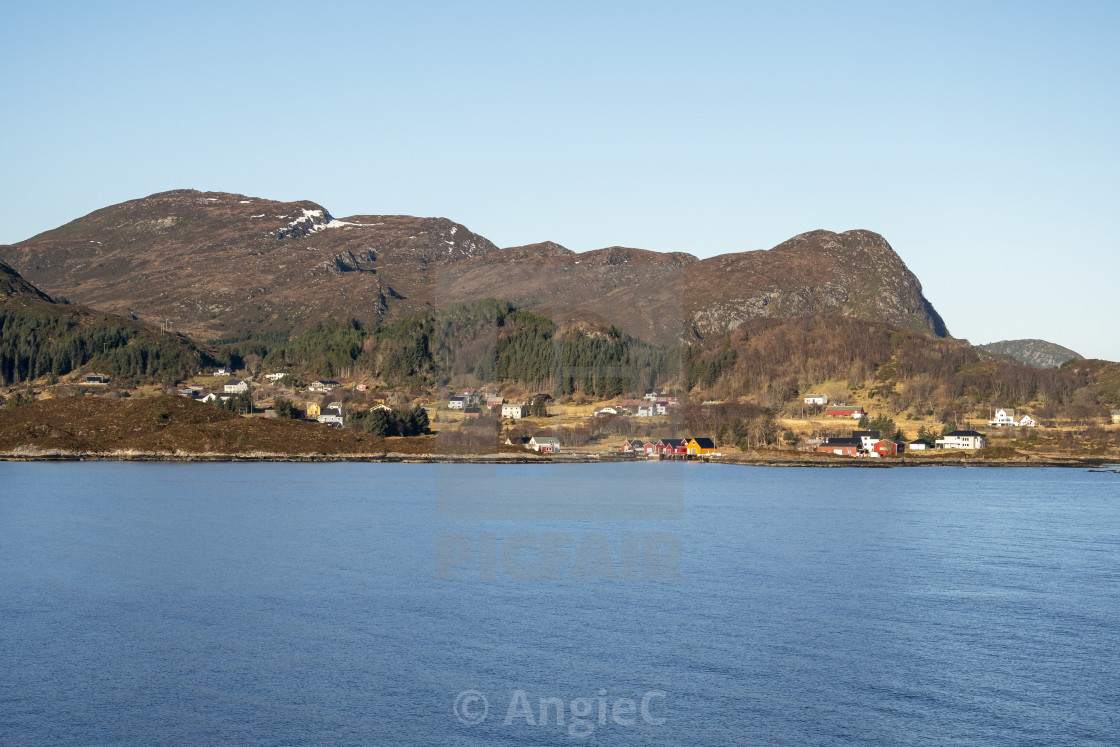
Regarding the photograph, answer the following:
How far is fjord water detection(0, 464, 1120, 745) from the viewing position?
19422 millimetres

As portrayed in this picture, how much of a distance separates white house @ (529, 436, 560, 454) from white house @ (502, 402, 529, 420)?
38406 mm

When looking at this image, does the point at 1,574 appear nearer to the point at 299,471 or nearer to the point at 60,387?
the point at 299,471

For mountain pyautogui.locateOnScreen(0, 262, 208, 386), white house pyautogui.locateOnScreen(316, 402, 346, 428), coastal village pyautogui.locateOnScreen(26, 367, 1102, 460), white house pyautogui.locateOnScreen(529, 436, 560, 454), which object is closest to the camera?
coastal village pyautogui.locateOnScreen(26, 367, 1102, 460)

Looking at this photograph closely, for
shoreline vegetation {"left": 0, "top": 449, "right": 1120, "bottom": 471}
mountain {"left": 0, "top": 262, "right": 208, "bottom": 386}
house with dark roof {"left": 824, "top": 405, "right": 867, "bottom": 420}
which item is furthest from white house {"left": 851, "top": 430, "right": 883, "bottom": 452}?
mountain {"left": 0, "top": 262, "right": 208, "bottom": 386}

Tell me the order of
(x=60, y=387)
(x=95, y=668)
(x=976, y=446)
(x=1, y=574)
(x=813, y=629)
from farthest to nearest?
(x=60, y=387) → (x=976, y=446) → (x=1, y=574) → (x=813, y=629) → (x=95, y=668)

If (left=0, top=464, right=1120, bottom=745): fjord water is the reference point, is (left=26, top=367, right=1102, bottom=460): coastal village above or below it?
above

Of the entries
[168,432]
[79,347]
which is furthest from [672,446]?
[79,347]

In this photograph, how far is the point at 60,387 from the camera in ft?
522

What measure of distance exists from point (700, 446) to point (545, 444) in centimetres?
2451

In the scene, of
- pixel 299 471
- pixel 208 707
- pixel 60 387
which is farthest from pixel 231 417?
pixel 208 707

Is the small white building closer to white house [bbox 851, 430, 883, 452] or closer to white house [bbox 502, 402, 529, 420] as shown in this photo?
white house [bbox 851, 430, 883, 452]

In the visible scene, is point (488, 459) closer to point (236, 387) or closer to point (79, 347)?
point (236, 387)

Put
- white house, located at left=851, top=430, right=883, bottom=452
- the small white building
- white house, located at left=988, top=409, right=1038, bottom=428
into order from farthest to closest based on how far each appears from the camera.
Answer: the small white building → white house, located at left=988, top=409, right=1038, bottom=428 → white house, located at left=851, top=430, right=883, bottom=452

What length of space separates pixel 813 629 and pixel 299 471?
8058cm
